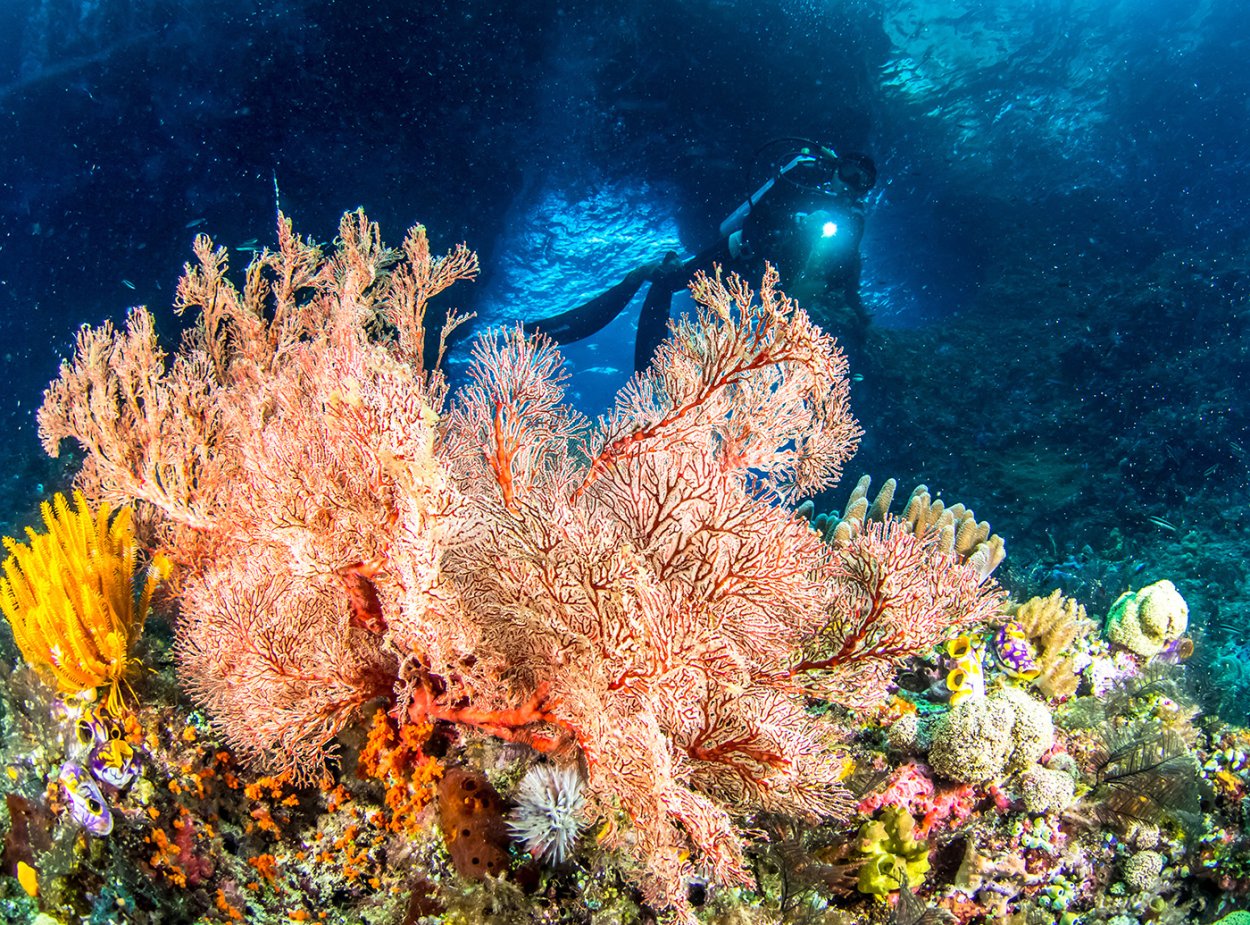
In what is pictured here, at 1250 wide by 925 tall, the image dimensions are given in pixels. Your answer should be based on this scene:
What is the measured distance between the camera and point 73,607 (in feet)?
11.6

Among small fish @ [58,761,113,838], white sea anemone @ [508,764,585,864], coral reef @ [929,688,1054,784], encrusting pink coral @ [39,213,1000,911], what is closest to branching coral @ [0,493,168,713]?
small fish @ [58,761,113,838]

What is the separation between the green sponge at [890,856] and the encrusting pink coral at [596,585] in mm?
329

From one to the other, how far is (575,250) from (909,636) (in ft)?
70.8

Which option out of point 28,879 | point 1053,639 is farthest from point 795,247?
point 28,879

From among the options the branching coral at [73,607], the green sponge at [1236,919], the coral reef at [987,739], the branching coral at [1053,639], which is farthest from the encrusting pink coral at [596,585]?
the green sponge at [1236,919]

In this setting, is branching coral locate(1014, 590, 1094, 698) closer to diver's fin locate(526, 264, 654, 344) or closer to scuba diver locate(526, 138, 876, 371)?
scuba diver locate(526, 138, 876, 371)

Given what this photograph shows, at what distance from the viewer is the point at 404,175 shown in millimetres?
15195

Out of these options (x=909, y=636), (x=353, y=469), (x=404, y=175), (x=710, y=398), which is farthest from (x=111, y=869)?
(x=404, y=175)

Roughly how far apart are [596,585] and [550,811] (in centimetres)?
132

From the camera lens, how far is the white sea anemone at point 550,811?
2.76 meters

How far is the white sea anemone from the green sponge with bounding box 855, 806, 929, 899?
1632 mm

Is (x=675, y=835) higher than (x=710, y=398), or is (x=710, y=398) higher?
(x=710, y=398)

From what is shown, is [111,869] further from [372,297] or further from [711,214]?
[711,214]

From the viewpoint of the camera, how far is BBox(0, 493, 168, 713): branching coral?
346 cm
